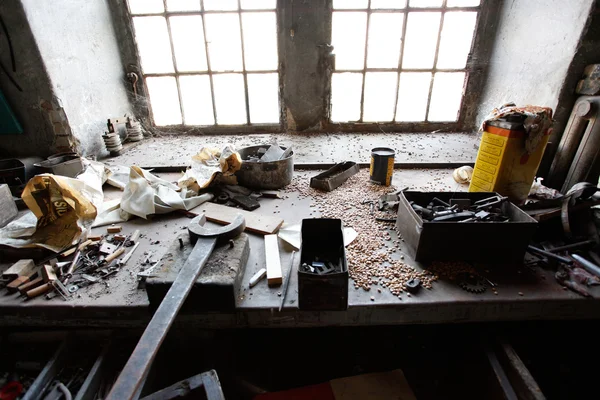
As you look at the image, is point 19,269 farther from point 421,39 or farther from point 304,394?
point 421,39

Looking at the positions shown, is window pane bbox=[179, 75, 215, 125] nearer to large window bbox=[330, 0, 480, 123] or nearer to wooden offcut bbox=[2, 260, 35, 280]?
large window bbox=[330, 0, 480, 123]

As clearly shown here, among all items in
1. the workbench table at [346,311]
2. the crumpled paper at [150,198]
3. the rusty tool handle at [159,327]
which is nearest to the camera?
the rusty tool handle at [159,327]

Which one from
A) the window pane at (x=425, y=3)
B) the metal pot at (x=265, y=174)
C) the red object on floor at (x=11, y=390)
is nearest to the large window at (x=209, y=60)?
the window pane at (x=425, y=3)

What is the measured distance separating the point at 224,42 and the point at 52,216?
229 cm

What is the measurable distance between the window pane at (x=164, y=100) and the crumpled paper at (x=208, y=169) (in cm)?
151

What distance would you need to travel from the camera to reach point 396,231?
58.1 inches

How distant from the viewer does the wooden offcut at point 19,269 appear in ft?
3.81

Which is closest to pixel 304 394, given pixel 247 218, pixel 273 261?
pixel 273 261

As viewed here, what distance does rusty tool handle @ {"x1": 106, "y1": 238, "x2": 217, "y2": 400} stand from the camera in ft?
2.23

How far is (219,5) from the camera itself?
2768mm

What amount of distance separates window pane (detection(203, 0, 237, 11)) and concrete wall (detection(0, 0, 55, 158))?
1.42 m

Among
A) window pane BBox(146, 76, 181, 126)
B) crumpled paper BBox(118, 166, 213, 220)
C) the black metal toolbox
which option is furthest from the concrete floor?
the black metal toolbox

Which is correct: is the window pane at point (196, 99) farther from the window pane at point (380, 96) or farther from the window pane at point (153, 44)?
the window pane at point (380, 96)

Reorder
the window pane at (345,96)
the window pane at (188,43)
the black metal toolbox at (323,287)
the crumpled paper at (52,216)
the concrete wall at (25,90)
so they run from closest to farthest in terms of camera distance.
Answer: the black metal toolbox at (323,287) → the crumpled paper at (52,216) → the concrete wall at (25,90) → the window pane at (188,43) → the window pane at (345,96)
